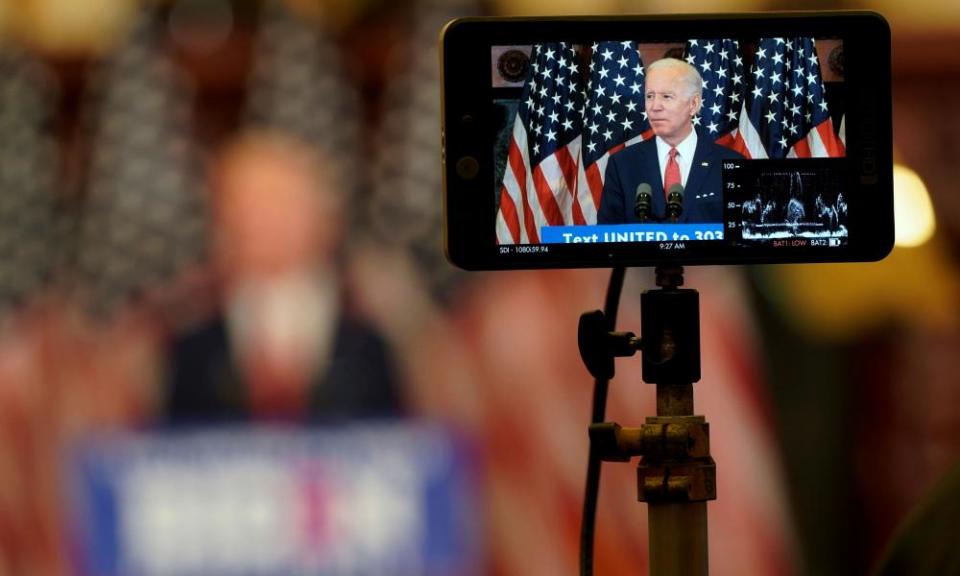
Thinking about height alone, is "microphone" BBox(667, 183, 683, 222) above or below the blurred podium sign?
above

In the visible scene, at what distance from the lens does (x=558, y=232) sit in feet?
3.12

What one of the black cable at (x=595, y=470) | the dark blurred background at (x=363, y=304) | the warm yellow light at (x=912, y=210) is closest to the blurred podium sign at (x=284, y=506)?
the dark blurred background at (x=363, y=304)

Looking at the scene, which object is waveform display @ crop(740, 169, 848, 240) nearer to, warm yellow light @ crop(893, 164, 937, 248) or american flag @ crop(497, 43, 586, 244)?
american flag @ crop(497, 43, 586, 244)

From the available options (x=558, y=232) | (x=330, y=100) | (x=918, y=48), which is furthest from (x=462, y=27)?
(x=918, y=48)

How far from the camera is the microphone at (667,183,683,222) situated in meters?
0.95

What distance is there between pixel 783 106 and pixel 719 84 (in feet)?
0.15

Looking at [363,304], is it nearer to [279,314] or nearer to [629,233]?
[279,314]

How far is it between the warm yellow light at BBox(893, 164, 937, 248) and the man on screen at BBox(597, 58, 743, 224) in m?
1.68

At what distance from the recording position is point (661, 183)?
954 millimetres

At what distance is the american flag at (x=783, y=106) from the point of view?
948mm

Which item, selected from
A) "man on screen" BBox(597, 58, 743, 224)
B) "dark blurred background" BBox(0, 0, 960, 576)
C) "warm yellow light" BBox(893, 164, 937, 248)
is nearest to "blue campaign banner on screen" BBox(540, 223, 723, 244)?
"man on screen" BBox(597, 58, 743, 224)

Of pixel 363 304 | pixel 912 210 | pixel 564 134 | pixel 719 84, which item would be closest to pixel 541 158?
pixel 564 134

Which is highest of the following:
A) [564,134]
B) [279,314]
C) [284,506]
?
[564,134]

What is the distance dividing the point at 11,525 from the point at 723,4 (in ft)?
5.38
